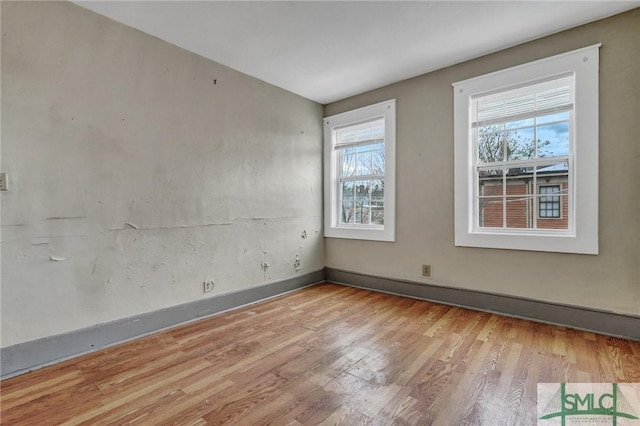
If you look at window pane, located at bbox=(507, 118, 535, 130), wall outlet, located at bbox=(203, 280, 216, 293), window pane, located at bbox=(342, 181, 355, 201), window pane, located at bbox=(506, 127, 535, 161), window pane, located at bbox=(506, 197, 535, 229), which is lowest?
wall outlet, located at bbox=(203, 280, 216, 293)

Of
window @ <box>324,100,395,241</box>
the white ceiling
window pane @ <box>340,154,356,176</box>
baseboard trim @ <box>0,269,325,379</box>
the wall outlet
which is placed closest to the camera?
baseboard trim @ <box>0,269,325,379</box>

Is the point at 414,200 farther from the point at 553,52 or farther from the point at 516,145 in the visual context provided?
the point at 553,52

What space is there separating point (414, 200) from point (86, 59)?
10.7ft

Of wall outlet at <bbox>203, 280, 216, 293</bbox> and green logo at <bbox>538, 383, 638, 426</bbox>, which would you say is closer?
green logo at <bbox>538, 383, 638, 426</bbox>

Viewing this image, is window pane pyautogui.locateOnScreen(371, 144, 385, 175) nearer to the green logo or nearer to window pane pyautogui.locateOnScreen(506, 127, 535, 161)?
window pane pyautogui.locateOnScreen(506, 127, 535, 161)

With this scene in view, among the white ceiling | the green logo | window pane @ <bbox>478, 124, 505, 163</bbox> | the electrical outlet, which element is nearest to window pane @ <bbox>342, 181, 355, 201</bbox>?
the electrical outlet

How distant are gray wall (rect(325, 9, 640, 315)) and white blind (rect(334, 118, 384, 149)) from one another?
273mm

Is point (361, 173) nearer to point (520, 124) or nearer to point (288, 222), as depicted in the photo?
point (288, 222)

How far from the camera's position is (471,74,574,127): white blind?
2.61 meters

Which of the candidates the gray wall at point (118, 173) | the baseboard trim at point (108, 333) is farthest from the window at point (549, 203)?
the baseboard trim at point (108, 333)

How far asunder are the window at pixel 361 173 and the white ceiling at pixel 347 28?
769mm

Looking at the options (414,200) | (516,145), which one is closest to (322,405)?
(414,200)

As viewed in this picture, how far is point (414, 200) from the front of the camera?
3.43 meters

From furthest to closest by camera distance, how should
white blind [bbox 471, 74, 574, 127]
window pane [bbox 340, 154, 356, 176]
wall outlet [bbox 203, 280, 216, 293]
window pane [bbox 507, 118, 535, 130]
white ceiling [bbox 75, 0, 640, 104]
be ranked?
window pane [bbox 340, 154, 356, 176], wall outlet [bbox 203, 280, 216, 293], window pane [bbox 507, 118, 535, 130], white blind [bbox 471, 74, 574, 127], white ceiling [bbox 75, 0, 640, 104]
